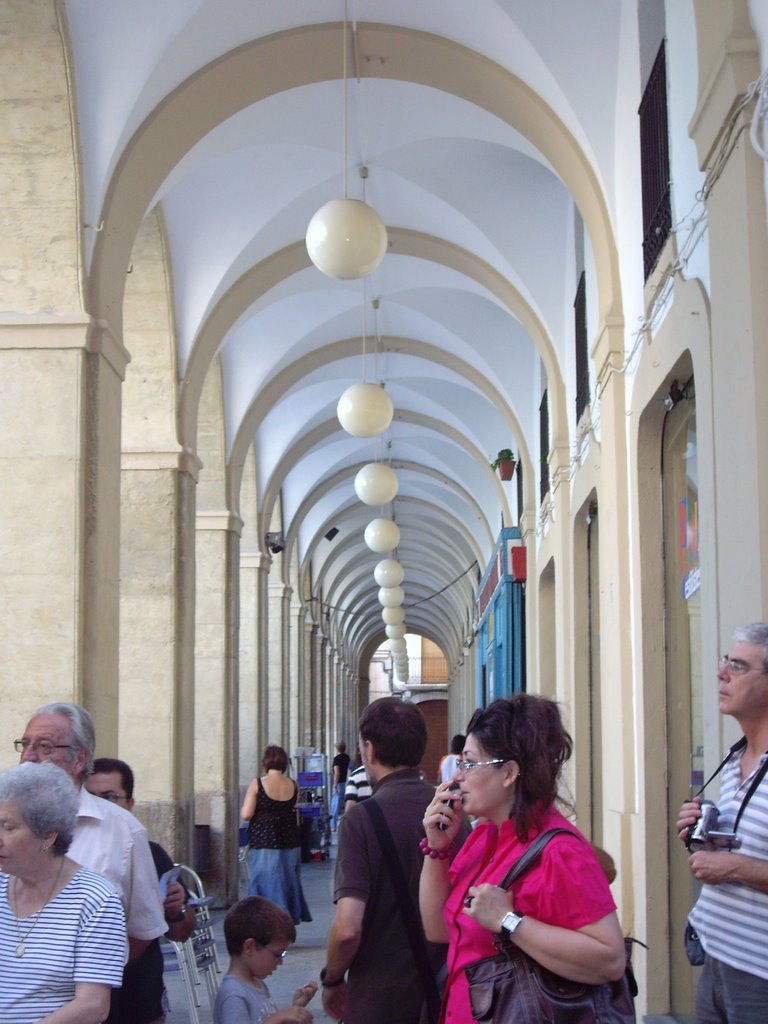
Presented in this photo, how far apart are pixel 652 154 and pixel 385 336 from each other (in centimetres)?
849

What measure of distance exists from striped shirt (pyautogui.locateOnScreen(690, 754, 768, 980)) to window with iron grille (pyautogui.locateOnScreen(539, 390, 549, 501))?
30.0 ft

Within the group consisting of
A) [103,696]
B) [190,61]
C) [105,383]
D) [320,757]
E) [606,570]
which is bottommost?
[320,757]

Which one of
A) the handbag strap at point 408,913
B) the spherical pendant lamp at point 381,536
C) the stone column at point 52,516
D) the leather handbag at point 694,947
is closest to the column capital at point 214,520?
the spherical pendant lamp at point 381,536

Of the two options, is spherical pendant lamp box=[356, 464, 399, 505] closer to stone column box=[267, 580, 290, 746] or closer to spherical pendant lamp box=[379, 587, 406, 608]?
stone column box=[267, 580, 290, 746]

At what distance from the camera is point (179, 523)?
33.1ft

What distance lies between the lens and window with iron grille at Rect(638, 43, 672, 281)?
19.1ft

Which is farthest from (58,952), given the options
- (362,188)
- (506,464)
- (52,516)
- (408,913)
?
(506,464)

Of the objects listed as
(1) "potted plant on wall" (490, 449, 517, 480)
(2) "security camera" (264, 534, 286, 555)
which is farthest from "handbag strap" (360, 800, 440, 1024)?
(2) "security camera" (264, 534, 286, 555)

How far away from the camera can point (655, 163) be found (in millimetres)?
6133

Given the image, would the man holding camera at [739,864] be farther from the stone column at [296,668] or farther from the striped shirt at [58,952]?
the stone column at [296,668]

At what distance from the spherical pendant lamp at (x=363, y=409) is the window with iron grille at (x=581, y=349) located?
1.38 m

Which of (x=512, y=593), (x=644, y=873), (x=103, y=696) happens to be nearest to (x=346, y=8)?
(x=103, y=696)

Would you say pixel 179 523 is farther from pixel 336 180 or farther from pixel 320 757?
pixel 320 757

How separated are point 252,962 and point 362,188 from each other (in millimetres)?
7736
